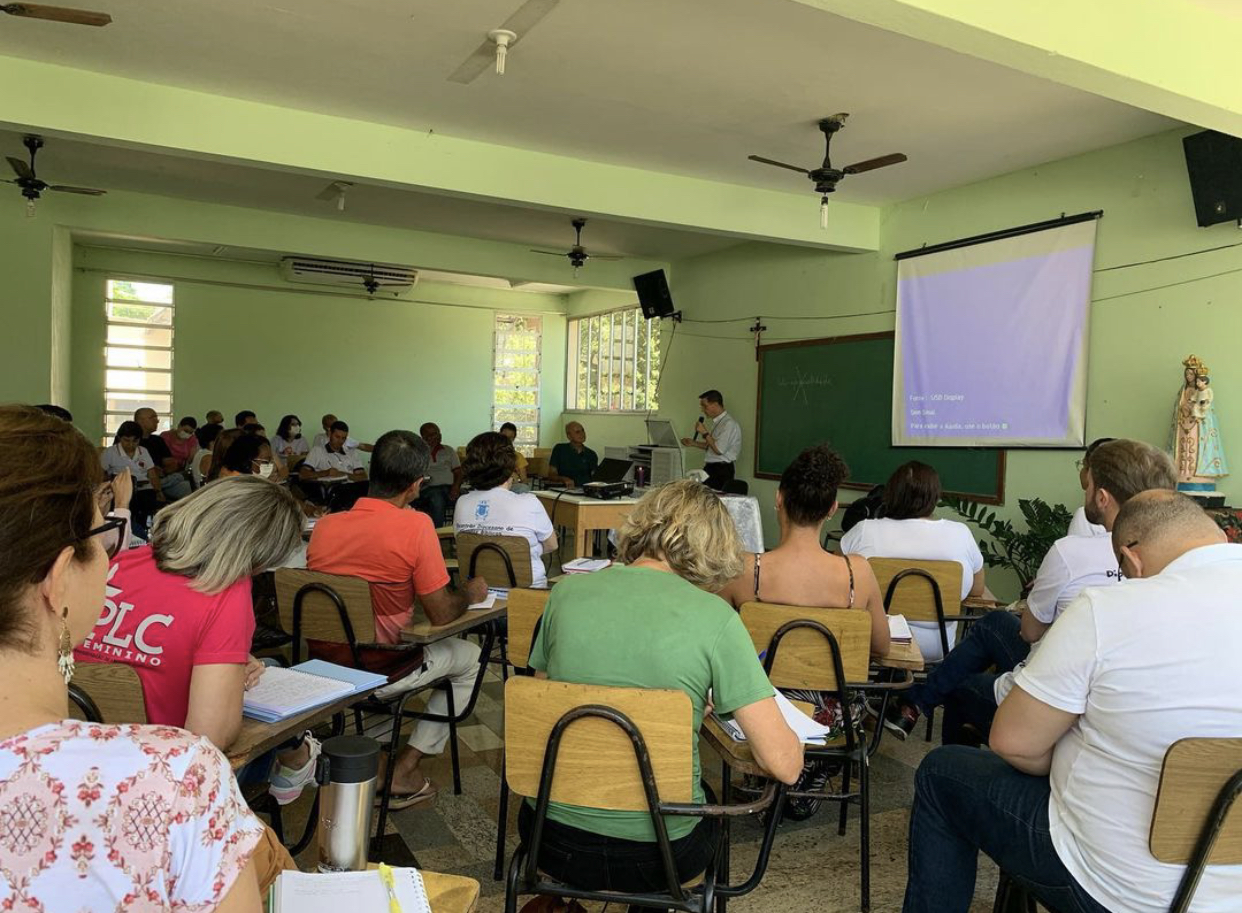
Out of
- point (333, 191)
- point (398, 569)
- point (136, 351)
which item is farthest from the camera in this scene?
point (136, 351)

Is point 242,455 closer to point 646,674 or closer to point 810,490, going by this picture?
point 810,490

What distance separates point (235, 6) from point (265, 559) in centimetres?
310

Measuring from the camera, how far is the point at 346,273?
10.7 m

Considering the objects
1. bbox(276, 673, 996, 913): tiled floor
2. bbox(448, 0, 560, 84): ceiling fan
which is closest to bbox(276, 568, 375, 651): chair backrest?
bbox(276, 673, 996, 913): tiled floor

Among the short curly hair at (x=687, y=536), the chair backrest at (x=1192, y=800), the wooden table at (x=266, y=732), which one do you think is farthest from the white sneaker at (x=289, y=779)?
the chair backrest at (x=1192, y=800)

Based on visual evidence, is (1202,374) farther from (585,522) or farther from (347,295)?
(347,295)

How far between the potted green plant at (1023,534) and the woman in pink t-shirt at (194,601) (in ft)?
14.0

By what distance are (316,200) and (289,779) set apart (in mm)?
6468

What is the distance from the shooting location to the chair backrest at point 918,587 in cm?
316

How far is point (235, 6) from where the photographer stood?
3.78 m

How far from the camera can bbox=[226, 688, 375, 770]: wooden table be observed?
1582mm

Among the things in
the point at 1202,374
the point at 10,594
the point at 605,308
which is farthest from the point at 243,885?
the point at 605,308

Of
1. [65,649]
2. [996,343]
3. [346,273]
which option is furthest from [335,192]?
[65,649]

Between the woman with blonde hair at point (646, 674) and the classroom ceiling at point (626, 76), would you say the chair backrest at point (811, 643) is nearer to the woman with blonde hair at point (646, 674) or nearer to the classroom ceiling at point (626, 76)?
the woman with blonde hair at point (646, 674)
